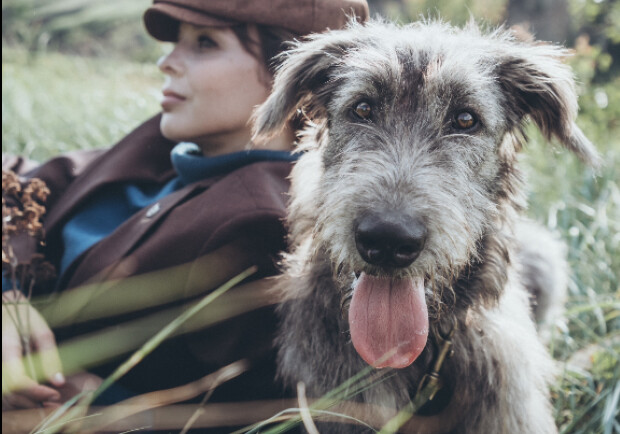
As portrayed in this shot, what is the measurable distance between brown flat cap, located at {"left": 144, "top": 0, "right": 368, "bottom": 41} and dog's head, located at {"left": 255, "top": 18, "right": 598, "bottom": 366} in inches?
11.4

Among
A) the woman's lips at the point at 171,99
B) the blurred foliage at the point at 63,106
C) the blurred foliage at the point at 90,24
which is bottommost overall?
the blurred foliage at the point at 90,24

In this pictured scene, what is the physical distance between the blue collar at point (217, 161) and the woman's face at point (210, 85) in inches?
5.7

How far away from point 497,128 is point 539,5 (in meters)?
16.3

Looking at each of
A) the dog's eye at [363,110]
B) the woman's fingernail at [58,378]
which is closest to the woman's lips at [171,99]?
the dog's eye at [363,110]

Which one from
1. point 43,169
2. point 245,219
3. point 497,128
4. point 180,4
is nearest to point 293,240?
point 245,219

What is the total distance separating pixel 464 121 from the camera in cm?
245

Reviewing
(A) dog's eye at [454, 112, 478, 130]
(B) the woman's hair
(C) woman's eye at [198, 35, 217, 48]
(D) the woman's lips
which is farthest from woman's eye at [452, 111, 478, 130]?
(D) the woman's lips

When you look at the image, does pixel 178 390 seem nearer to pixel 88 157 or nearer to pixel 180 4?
pixel 180 4

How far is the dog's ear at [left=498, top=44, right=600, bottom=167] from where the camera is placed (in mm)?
2504

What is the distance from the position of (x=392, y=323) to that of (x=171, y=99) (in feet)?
6.29

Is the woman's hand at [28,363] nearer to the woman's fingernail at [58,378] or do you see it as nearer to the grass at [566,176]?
the woman's fingernail at [58,378]

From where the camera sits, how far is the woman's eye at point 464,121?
2443mm

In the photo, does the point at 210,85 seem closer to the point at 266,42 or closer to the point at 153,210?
the point at 266,42

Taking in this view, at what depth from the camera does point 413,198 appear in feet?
6.75
